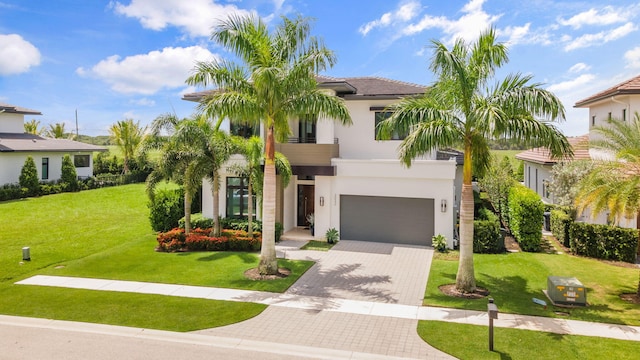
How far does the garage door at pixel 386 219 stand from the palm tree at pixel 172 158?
21.9 feet

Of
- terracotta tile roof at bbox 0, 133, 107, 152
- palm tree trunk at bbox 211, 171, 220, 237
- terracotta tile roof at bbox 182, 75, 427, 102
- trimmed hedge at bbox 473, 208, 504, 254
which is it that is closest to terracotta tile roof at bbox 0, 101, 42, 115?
terracotta tile roof at bbox 0, 133, 107, 152

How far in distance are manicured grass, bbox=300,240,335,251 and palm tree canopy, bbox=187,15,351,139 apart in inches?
251

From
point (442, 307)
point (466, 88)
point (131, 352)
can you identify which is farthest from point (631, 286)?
point (131, 352)

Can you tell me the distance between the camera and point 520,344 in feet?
29.2

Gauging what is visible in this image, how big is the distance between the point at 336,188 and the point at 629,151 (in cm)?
1102

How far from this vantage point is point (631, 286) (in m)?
12.9

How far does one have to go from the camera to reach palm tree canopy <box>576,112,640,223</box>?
35.7ft

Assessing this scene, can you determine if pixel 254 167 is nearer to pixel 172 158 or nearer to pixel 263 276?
pixel 172 158

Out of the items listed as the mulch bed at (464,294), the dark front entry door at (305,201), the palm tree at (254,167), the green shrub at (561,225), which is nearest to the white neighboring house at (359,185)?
the dark front entry door at (305,201)

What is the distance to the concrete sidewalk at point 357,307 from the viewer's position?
9.80 meters

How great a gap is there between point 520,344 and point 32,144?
131 ft

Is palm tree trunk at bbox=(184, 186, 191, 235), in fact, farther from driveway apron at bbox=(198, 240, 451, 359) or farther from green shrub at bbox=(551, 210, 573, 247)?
green shrub at bbox=(551, 210, 573, 247)

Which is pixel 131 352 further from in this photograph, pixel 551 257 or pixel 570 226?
pixel 570 226

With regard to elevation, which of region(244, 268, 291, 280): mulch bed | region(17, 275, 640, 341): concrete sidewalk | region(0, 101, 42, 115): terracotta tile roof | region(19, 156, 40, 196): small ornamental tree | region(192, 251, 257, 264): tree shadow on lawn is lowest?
region(17, 275, 640, 341): concrete sidewalk
